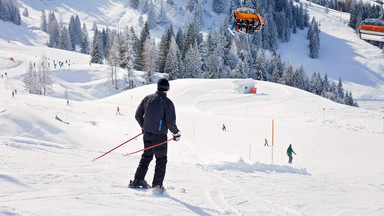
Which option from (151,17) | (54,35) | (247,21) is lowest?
(54,35)

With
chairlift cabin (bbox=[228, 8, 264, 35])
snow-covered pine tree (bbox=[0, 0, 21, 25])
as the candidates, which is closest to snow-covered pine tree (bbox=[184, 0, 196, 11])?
snow-covered pine tree (bbox=[0, 0, 21, 25])

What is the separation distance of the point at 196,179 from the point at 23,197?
3716mm

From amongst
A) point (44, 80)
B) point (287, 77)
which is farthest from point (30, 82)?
point (287, 77)

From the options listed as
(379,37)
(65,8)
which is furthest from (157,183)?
(65,8)

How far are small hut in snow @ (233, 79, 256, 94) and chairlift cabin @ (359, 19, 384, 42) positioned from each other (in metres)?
22.0

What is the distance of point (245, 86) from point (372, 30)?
888 inches

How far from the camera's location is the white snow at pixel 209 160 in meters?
4.74

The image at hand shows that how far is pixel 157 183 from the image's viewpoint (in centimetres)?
550

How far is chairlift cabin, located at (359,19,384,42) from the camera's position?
24625mm

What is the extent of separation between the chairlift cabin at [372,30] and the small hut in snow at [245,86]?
22.0 meters

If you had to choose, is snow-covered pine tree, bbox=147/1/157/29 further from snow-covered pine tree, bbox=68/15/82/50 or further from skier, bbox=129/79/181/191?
skier, bbox=129/79/181/191

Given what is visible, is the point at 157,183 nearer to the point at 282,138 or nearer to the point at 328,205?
the point at 328,205

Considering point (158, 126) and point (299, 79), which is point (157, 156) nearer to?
point (158, 126)

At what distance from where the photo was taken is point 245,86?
152 feet
